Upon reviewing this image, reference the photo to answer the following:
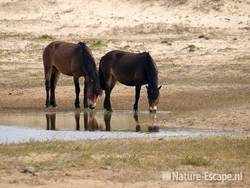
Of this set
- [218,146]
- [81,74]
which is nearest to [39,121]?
[81,74]

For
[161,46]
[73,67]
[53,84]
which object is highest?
[73,67]

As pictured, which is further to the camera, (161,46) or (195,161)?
(161,46)

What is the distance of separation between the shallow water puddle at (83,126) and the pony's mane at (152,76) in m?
0.50

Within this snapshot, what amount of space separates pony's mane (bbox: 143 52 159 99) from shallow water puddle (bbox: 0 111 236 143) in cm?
50

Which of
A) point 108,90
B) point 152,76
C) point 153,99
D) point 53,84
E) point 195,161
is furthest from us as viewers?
point 53,84

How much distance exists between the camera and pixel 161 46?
105ft

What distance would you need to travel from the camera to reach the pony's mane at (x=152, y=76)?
19812 millimetres

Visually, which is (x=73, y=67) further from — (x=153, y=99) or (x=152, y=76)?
(x=153, y=99)

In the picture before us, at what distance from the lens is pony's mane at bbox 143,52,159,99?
19.8 m

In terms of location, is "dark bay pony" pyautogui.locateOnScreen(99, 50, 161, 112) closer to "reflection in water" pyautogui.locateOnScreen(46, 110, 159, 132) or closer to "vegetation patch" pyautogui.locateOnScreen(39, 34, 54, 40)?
"reflection in water" pyautogui.locateOnScreen(46, 110, 159, 132)

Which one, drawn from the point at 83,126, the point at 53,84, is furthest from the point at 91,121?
the point at 53,84

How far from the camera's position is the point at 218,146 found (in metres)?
14.0

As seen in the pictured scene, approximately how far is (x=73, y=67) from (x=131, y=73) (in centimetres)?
164

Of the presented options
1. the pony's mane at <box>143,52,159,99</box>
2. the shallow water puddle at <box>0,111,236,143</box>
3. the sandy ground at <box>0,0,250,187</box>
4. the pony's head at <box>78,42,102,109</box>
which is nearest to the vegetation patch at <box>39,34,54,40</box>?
the sandy ground at <box>0,0,250,187</box>
